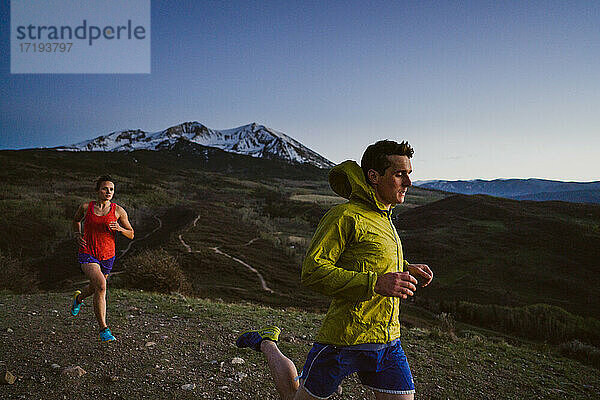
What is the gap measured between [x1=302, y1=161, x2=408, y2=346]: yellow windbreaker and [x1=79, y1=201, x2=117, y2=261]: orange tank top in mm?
3400

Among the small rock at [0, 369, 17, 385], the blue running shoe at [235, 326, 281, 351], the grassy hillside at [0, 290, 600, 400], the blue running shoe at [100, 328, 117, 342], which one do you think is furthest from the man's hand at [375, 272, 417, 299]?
the blue running shoe at [100, 328, 117, 342]

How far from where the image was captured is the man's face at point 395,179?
2387mm

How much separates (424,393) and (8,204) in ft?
78.3

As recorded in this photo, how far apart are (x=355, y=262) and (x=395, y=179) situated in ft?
1.77

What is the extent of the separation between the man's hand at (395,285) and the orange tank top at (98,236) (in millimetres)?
3797

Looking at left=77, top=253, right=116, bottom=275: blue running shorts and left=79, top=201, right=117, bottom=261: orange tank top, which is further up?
left=79, top=201, right=117, bottom=261: orange tank top

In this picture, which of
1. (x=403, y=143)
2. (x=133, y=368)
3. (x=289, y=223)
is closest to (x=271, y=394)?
(x=133, y=368)

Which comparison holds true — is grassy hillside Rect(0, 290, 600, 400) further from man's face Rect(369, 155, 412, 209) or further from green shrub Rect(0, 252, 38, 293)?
green shrub Rect(0, 252, 38, 293)

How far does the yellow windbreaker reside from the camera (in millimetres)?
2154

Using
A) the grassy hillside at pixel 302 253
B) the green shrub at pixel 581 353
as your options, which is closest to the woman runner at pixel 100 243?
the grassy hillside at pixel 302 253

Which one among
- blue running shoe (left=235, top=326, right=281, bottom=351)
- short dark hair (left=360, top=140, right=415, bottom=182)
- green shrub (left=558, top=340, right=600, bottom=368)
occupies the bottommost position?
green shrub (left=558, top=340, right=600, bottom=368)

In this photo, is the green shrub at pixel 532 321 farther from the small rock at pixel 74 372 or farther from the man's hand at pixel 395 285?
the small rock at pixel 74 372

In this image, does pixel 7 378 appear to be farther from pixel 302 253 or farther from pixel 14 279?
pixel 302 253

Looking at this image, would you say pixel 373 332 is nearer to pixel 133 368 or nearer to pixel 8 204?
pixel 133 368
